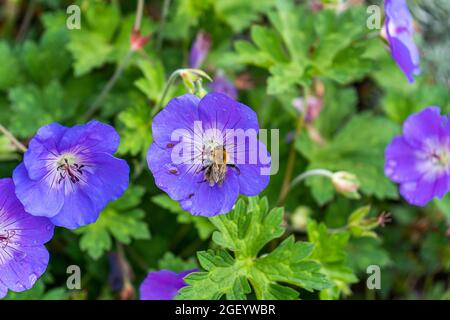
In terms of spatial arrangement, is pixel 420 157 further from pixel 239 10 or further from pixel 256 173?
pixel 239 10

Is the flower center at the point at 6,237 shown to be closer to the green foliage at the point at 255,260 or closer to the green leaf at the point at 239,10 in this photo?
the green foliage at the point at 255,260

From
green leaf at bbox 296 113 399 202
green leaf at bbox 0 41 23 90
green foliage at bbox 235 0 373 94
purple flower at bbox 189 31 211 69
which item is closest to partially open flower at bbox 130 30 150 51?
purple flower at bbox 189 31 211 69

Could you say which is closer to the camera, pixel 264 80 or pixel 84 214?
pixel 84 214

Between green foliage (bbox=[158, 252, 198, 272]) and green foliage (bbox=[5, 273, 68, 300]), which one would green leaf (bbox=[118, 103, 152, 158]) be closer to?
green foliage (bbox=[158, 252, 198, 272])

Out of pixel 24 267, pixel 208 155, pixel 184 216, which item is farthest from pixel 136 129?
pixel 24 267

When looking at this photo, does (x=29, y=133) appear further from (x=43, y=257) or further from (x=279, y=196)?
(x=279, y=196)

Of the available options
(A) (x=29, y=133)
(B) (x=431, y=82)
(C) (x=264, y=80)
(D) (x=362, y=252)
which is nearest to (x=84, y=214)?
(A) (x=29, y=133)
